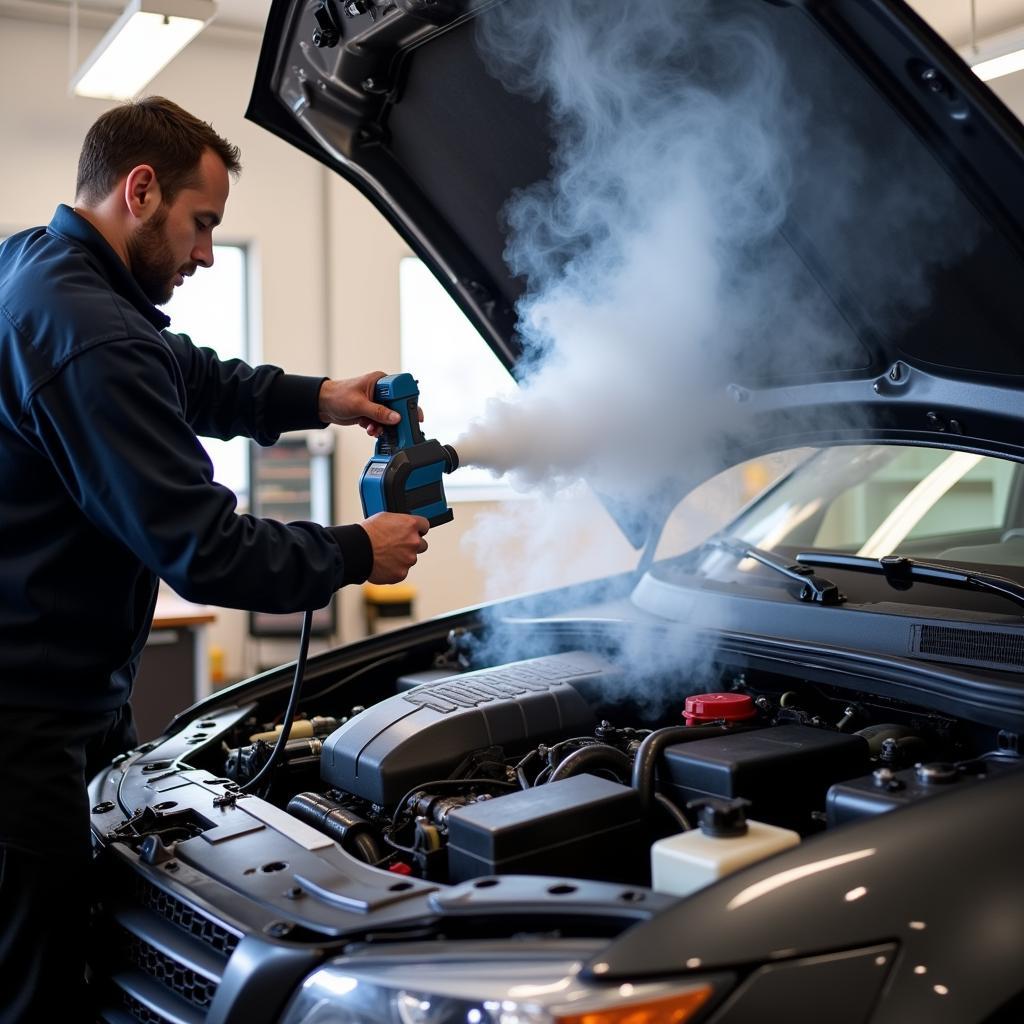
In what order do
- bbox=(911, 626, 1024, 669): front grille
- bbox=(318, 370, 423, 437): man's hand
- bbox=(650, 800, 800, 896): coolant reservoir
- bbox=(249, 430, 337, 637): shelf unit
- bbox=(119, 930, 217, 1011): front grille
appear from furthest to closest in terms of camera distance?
bbox=(249, 430, 337, 637): shelf unit, bbox=(318, 370, 423, 437): man's hand, bbox=(911, 626, 1024, 669): front grille, bbox=(119, 930, 217, 1011): front grille, bbox=(650, 800, 800, 896): coolant reservoir

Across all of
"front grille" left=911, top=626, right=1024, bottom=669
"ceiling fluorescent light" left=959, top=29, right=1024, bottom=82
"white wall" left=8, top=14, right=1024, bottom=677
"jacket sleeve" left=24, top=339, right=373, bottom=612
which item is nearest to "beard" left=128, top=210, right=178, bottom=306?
"jacket sleeve" left=24, top=339, right=373, bottom=612

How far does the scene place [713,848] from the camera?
3.86 feet

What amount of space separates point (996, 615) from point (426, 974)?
42.0 inches

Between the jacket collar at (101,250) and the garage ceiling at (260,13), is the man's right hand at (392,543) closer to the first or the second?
the jacket collar at (101,250)

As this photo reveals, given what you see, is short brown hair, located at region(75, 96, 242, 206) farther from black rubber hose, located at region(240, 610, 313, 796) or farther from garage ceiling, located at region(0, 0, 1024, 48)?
garage ceiling, located at region(0, 0, 1024, 48)

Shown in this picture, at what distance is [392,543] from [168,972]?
0.67 meters

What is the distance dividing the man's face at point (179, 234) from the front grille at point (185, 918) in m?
0.93

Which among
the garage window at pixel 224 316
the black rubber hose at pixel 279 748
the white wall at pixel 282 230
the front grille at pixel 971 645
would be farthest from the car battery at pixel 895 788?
the garage window at pixel 224 316

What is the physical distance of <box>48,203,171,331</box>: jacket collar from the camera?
5.62 ft

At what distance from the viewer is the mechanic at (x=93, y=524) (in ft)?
4.91

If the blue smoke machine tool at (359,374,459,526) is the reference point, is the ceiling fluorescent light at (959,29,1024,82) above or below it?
above

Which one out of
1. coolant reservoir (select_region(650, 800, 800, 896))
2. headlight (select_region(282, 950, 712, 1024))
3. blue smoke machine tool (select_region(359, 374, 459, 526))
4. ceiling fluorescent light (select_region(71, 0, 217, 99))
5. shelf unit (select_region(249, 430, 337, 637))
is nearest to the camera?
headlight (select_region(282, 950, 712, 1024))

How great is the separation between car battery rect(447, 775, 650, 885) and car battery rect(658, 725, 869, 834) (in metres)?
0.10

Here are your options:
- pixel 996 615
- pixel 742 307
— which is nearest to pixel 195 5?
pixel 742 307
